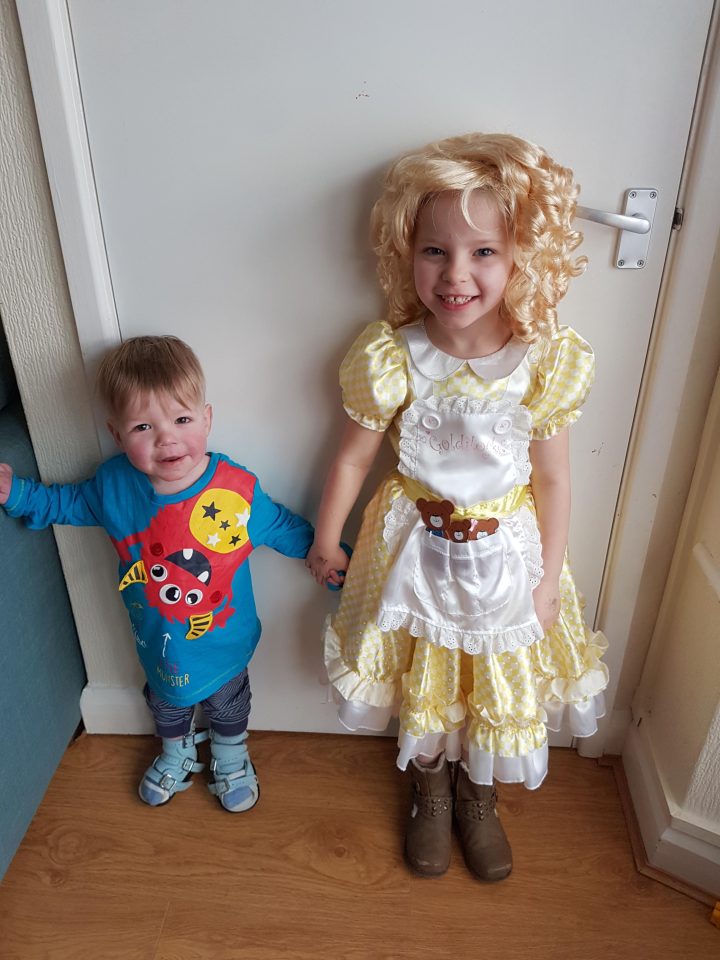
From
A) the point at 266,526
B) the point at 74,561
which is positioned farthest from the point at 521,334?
the point at 74,561

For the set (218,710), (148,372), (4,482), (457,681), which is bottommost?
(218,710)

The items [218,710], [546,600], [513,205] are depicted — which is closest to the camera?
[513,205]

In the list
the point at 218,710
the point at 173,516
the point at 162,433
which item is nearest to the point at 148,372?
the point at 162,433

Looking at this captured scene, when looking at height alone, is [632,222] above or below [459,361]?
above

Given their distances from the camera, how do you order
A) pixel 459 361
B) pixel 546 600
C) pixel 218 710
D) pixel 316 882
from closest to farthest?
1. pixel 459 361
2. pixel 546 600
3. pixel 316 882
4. pixel 218 710

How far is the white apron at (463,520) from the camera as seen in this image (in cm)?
97

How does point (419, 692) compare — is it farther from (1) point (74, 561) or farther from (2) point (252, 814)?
(1) point (74, 561)

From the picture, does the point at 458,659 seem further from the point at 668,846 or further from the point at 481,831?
the point at 668,846

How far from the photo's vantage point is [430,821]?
1232 mm

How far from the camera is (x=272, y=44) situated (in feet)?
3.02

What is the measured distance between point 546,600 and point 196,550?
522 millimetres

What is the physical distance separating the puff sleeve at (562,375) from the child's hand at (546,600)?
25 centimetres

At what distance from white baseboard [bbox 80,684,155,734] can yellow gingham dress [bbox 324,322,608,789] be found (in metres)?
0.46

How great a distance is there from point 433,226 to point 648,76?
33 cm
